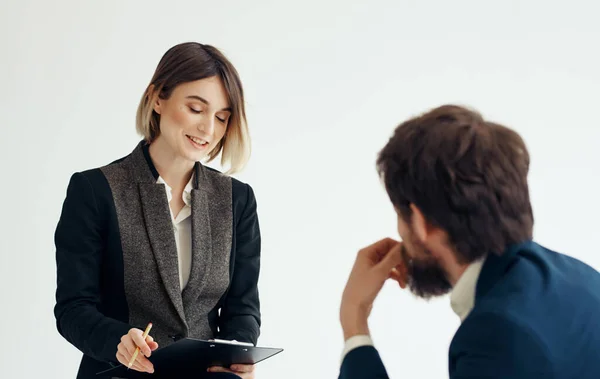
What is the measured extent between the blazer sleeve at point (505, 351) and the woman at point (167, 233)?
94cm

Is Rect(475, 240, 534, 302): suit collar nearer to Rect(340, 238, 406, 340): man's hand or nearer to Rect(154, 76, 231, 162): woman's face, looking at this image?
Rect(340, 238, 406, 340): man's hand

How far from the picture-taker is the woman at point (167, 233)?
85.0 inches

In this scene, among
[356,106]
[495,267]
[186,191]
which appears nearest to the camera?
[495,267]

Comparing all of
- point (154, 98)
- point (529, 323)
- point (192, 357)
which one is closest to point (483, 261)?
point (529, 323)

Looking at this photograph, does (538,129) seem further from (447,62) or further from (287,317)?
(287,317)

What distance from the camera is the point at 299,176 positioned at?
410cm

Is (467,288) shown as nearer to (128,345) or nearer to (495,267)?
(495,267)

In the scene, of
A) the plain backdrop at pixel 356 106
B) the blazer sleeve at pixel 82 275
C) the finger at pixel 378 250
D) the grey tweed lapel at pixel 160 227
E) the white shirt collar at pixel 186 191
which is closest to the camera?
the finger at pixel 378 250

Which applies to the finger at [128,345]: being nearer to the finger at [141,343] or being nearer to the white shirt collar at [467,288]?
the finger at [141,343]

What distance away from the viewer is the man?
1.33 meters

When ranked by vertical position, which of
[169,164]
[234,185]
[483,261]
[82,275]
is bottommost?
[483,261]

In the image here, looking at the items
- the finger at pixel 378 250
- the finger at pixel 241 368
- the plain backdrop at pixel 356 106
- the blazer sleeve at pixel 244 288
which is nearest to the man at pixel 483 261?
the finger at pixel 378 250

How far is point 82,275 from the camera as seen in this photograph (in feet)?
6.98

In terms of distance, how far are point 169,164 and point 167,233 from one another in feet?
0.64
